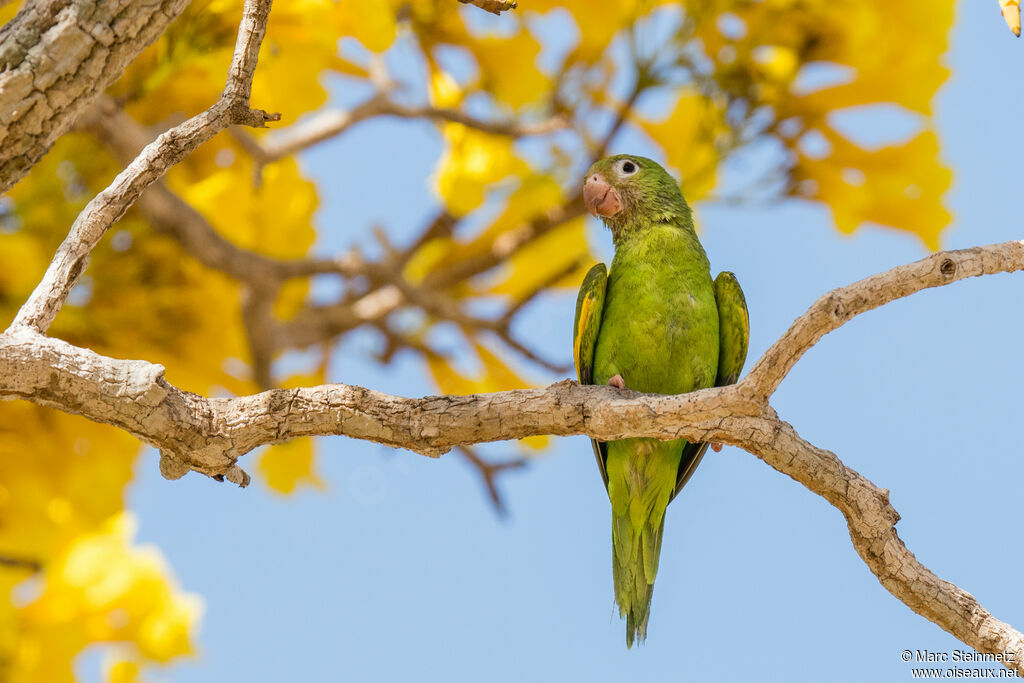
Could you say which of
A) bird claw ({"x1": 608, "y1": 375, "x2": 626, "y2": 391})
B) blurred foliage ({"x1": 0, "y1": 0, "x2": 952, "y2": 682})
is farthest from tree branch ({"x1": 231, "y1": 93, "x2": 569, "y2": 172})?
bird claw ({"x1": 608, "y1": 375, "x2": 626, "y2": 391})

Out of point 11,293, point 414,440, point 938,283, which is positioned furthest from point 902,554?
point 11,293

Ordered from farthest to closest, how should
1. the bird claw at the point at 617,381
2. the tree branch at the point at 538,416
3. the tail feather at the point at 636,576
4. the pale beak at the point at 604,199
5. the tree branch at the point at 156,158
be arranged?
the pale beak at the point at 604,199 → the tail feather at the point at 636,576 → the bird claw at the point at 617,381 → the tree branch at the point at 156,158 → the tree branch at the point at 538,416

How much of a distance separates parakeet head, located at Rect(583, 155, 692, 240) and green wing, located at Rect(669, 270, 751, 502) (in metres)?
0.35

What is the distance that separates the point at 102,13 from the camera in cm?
248

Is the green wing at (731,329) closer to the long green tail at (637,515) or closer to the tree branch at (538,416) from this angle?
the long green tail at (637,515)

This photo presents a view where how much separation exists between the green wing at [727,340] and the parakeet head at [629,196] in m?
0.35

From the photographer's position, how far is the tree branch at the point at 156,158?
2.40m

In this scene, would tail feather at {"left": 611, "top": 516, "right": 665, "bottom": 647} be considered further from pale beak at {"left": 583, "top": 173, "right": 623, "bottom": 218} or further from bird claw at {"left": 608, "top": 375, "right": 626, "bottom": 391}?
pale beak at {"left": 583, "top": 173, "right": 623, "bottom": 218}

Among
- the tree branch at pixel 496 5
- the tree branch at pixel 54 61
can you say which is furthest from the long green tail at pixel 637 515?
the tree branch at pixel 54 61

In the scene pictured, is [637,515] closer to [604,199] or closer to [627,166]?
[604,199]

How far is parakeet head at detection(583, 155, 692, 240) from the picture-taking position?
3.63m

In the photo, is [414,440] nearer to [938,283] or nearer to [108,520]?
[938,283]

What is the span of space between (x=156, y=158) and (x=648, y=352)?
5.21 feet

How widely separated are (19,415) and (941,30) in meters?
4.01
